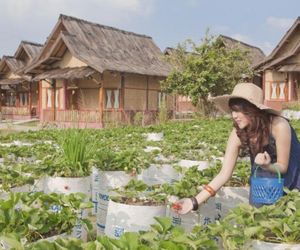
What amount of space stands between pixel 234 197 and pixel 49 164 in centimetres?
136

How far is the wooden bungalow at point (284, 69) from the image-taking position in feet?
69.4

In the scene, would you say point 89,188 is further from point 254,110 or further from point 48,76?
point 48,76

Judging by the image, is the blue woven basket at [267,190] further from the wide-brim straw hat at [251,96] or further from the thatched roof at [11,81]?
the thatched roof at [11,81]

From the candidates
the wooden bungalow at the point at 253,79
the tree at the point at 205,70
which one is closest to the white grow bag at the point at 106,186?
the tree at the point at 205,70

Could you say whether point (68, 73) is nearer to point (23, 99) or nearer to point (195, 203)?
point (23, 99)

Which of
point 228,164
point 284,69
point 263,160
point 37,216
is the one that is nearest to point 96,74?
point 284,69

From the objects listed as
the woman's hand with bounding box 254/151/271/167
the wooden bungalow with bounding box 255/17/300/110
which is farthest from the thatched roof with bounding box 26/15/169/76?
the woman's hand with bounding box 254/151/271/167

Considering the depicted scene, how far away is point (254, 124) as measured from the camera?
2580mm

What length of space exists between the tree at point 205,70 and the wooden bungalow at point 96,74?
1.86 m

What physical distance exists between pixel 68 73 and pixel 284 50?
10.6 m

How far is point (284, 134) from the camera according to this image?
2.58m

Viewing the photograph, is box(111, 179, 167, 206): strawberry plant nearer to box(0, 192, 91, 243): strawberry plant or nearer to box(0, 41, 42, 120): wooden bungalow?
box(0, 192, 91, 243): strawberry plant

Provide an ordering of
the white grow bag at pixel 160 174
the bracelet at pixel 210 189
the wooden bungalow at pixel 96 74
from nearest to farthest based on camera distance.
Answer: the bracelet at pixel 210 189 → the white grow bag at pixel 160 174 → the wooden bungalow at pixel 96 74

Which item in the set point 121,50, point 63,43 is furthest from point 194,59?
point 63,43
